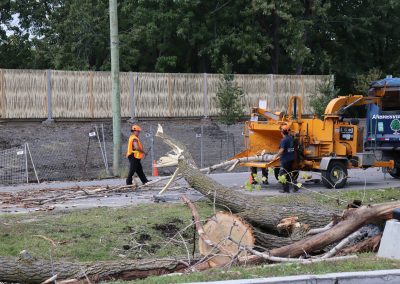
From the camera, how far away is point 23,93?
26.5m

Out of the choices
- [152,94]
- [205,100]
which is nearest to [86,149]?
[152,94]

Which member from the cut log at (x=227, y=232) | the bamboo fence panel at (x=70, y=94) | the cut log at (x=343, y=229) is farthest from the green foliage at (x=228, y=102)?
the cut log at (x=343, y=229)

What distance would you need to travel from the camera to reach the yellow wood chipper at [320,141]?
17281 millimetres

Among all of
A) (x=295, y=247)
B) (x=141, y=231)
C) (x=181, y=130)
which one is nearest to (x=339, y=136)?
(x=141, y=231)

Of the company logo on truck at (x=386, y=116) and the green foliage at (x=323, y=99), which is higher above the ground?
the green foliage at (x=323, y=99)

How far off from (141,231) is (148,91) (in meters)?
19.4

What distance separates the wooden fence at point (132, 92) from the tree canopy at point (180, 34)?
1940 millimetres

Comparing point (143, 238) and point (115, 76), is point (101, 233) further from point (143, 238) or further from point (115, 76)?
point (115, 76)

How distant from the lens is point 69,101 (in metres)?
27.7

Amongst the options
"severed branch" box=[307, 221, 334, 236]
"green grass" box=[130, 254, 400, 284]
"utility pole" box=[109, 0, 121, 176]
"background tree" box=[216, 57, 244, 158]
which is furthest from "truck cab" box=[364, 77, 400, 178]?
"green grass" box=[130, 254, 400, 284]

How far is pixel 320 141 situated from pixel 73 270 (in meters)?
11.0

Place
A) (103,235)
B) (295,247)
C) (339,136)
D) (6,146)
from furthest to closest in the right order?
1. (6,146)
2. (339,136)
3. (103,235)
4. (295,247)

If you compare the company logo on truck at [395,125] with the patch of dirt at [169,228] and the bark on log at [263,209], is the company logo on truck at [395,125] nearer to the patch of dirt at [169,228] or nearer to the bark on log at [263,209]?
the bark on log at [263,209]

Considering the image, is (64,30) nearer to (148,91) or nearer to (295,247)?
(148,91)
